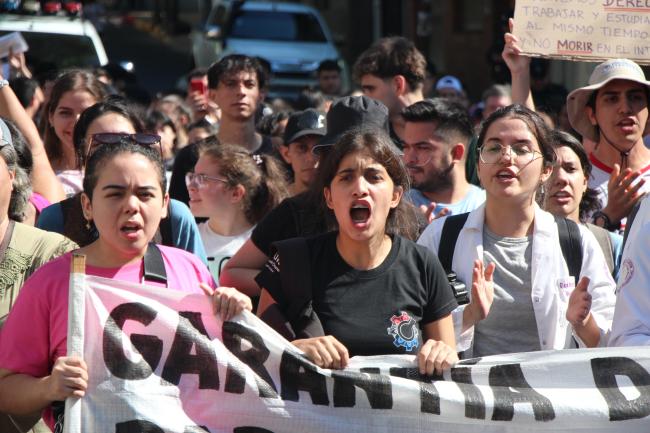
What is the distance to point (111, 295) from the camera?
4309 millimetres

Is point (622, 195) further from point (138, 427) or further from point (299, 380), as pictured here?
point (138, 427)

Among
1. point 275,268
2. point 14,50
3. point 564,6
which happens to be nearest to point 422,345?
point 275,268

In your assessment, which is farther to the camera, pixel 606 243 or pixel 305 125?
pixel 305 125

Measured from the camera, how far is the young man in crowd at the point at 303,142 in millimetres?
6688

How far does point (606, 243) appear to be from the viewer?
5.42 meters

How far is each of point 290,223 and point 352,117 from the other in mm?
669

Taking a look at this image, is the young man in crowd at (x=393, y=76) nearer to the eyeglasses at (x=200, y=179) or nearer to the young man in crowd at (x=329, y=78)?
the eyeglasses at (x=200, y=179)

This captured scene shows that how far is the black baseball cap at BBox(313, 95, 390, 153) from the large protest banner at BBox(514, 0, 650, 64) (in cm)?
97

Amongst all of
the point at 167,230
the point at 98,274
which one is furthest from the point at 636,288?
the point at 167,230

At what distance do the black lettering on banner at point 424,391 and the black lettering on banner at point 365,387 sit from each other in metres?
0.06

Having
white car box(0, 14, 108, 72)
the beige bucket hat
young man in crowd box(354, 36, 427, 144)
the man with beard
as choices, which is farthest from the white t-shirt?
white car box(0, 14, 108, 72)

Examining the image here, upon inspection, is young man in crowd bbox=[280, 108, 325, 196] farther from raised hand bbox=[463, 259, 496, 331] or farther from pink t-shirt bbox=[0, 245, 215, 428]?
pink t-shirt bbox=[0, 245, 215, 428]

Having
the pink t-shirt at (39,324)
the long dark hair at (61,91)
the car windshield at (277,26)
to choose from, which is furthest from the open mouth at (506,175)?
the car windshield at (277,26)

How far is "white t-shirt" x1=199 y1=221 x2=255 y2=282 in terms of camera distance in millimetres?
6531
